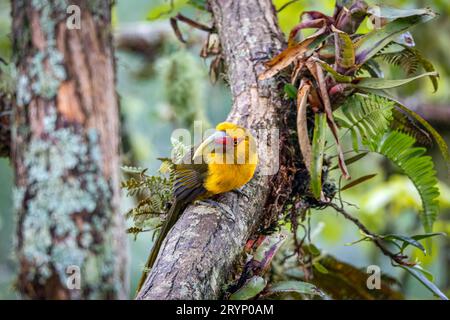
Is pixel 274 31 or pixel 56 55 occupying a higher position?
pixel 274 31

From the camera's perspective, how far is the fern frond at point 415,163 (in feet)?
6.59

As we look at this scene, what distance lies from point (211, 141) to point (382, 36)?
28.7 inches

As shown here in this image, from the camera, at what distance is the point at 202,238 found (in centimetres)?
153

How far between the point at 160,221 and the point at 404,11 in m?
1.15

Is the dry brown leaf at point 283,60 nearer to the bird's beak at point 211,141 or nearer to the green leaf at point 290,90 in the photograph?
the green leaf at point 290,90

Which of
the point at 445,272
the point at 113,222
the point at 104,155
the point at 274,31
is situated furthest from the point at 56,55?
the point at 445,272

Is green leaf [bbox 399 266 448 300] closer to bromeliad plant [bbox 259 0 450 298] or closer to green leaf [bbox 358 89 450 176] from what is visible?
bromeliad plant [bbox 259 0 450 298]

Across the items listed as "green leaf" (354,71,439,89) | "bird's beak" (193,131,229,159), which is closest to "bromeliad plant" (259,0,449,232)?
"green leaf" (354,71,439,89)

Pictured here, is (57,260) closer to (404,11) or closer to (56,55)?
(56,55)

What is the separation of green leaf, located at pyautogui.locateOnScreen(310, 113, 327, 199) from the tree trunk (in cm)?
63

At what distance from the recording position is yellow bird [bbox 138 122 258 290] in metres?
1.74

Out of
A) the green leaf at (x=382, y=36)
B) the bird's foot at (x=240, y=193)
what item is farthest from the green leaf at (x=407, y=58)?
the bird's foot at (x=240, y=193)

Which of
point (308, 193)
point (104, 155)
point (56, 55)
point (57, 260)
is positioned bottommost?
point (57, 260)

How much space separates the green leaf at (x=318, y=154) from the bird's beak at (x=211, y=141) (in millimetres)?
297
